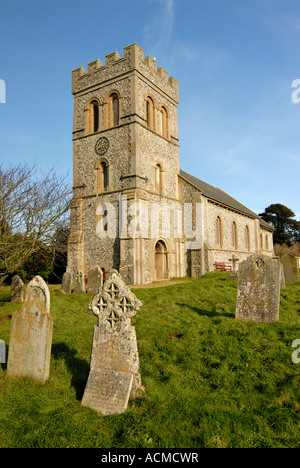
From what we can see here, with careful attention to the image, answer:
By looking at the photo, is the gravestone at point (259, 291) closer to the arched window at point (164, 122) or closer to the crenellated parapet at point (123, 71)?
the crenellated parapet at point (123, 71)

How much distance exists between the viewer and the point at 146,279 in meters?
16.3

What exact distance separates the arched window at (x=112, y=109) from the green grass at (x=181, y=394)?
1454 centimetres

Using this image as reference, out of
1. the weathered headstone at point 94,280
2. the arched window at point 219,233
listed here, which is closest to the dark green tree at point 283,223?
the arched window at point 219,233

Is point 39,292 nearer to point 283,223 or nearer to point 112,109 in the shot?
point 112,109

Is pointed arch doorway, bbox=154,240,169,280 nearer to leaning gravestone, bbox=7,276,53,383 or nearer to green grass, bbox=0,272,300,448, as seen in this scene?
green grass, bbox=0,272,300,448

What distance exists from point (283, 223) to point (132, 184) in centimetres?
4232

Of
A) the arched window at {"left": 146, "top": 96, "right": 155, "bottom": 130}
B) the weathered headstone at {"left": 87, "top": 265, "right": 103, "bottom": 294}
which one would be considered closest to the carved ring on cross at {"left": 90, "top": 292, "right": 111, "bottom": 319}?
the weathered headstone at {"left": 87, "top": 265, "right": 103, "bottom": 294}

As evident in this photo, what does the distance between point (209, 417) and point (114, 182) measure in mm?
15152

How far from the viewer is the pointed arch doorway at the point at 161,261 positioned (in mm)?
18547

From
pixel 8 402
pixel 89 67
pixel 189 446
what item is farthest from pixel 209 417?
pixel 89 67

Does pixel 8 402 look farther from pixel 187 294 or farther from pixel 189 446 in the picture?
pixel 187 294

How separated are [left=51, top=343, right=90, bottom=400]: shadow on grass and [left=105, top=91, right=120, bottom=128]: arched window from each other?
50.7ft

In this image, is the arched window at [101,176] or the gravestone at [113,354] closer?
the gravestone at [113,354]

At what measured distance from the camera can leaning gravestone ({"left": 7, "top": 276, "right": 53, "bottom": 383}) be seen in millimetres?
4621
